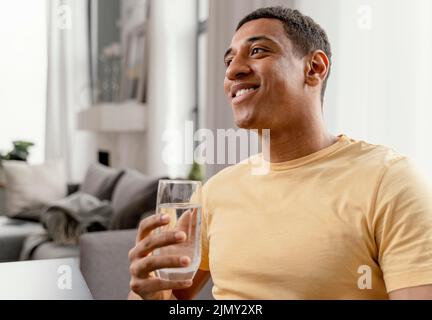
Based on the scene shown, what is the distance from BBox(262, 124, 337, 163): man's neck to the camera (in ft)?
1.99

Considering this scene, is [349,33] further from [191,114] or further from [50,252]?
[191,114]

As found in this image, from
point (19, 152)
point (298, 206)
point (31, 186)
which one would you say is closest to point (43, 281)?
point (298, 206)

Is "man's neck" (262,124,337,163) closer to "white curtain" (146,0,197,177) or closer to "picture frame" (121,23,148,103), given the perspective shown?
"white curtain" (146,0,197,177)

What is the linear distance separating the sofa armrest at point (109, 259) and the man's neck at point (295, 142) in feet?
1.83

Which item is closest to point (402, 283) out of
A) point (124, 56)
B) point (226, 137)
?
point (226, 137)

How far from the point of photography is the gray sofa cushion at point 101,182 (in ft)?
7.08

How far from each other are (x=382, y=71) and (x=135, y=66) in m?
2.14

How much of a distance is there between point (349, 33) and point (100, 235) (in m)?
0.69

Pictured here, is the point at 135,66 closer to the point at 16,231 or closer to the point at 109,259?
the point at 16,231

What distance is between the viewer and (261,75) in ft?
1.89

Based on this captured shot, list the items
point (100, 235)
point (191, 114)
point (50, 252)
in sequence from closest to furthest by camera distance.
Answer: point (100, 235)
point (50, 252)
point (191, 114)

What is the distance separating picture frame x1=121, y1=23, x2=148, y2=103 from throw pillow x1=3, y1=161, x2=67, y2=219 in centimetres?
68

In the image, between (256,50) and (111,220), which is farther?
(111,220)

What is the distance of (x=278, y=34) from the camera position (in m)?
0.59
